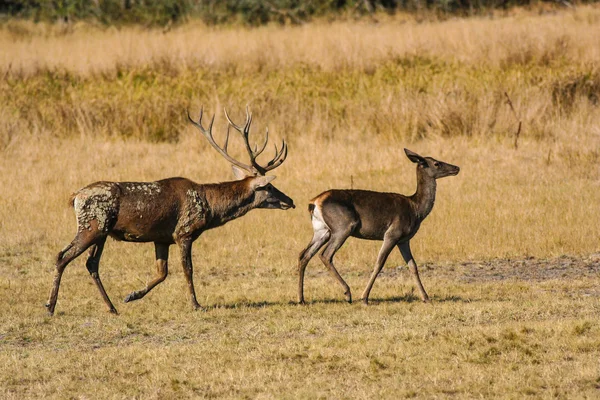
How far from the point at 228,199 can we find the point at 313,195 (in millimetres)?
6700

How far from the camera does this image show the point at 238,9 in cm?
4141

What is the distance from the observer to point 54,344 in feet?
35.7

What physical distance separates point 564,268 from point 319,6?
27.7m

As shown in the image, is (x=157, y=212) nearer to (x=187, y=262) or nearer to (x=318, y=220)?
(x=187, y=262)

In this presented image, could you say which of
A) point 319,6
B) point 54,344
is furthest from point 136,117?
point 319,6

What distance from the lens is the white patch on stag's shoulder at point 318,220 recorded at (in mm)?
12570

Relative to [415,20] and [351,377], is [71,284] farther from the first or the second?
[415,20]

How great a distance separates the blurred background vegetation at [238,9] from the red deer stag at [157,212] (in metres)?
27.1

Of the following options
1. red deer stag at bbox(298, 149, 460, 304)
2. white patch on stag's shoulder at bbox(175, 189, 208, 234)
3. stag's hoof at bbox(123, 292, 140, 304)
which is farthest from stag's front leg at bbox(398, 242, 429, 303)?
stag's hoof at bbox(123, 292, 140, 304)

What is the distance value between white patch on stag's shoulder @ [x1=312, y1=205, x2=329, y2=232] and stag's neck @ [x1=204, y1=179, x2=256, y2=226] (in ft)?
2.55

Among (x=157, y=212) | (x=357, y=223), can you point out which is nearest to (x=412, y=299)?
(x=357, y=223)

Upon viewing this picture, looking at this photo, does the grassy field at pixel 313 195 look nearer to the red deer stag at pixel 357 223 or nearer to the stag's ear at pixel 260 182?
the red deer stag at pixel 357 223

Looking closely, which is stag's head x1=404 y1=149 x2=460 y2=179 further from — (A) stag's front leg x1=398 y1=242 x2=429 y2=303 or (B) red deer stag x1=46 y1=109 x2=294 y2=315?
(B) red deer stag x1=46 y1=109 x2=294 y2=315

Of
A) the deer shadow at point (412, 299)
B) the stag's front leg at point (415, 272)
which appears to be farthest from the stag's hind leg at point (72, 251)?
the stag's front leg at point (415, 272)
